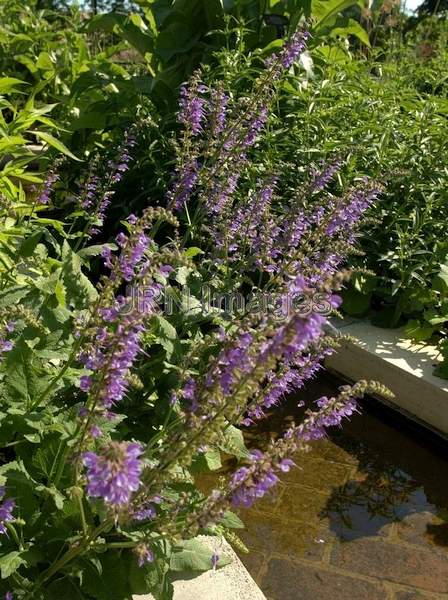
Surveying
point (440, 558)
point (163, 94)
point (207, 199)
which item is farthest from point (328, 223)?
point (163, 94)

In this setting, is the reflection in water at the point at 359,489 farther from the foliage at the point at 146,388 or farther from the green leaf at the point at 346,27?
the green leaf at the point at 346,27

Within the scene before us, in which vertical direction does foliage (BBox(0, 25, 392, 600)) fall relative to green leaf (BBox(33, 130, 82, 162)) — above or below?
below

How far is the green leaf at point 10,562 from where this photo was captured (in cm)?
180

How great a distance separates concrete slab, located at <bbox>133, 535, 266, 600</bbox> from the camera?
7.73 feet

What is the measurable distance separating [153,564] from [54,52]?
20.6 ft

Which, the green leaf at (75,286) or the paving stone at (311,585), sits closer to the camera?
the green leaf at (75,286)

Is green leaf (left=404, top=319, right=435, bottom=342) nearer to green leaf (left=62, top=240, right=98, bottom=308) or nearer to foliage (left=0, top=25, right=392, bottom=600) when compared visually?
foliage (left=0, top=25, right=392, bottom=600)

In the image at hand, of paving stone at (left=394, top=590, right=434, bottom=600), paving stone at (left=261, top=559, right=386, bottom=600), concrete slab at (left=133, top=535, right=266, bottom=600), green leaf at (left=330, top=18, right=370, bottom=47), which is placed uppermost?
green leaf at (left=330, top=18, right=370, bottom=47)

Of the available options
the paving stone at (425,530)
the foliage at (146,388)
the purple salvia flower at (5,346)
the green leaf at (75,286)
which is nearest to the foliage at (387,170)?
the paving stone at (425,530)

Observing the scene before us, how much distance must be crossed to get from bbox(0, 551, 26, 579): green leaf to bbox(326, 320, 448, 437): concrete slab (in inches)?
99.8

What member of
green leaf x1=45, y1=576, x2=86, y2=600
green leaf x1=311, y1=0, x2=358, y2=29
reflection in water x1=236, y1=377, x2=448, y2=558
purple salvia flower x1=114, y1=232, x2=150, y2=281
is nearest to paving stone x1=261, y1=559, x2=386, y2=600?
reflection in water x1=236, y1=377, x2=448, y2=558

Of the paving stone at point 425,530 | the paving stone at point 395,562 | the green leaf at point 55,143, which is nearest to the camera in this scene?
the paving stone at point 395,562

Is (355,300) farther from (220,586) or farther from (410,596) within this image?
(220,586)

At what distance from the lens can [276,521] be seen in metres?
3.24
